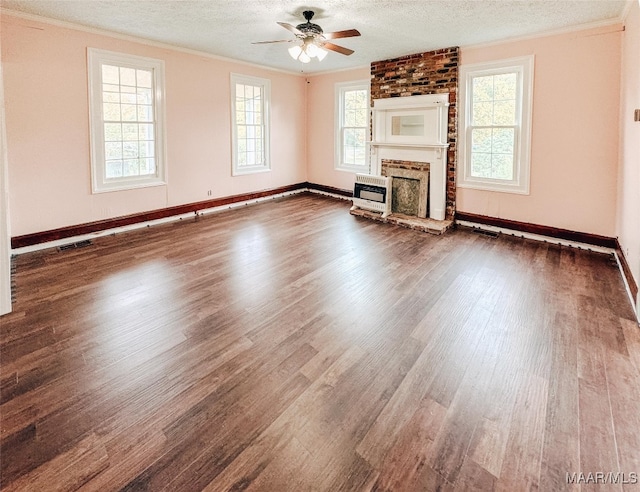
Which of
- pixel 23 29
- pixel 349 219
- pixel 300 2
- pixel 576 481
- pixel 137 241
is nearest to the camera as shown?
pixel 576 481

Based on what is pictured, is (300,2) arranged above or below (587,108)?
above

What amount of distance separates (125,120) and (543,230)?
20.8ft

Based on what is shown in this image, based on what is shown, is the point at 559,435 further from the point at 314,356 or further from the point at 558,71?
the point at 558,71

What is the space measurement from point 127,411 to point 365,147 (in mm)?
6826

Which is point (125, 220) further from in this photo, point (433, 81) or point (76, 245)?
point (433, 81)

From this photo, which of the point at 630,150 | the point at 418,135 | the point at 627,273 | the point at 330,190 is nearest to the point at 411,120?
the point at 418,135

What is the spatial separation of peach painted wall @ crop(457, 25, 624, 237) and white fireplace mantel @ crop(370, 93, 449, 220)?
1.12 meters

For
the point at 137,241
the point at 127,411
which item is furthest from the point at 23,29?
the point at 127,411

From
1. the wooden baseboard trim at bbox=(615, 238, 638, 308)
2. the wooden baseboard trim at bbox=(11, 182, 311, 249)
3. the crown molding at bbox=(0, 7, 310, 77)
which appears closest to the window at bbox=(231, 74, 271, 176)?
the crown molding at bbox=(0, 7, 310, 77)

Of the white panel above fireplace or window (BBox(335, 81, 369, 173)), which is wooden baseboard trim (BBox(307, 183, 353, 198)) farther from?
the white panel above fireplace

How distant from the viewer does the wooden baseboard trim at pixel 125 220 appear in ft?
16.1

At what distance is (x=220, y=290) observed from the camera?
3752 millimetres

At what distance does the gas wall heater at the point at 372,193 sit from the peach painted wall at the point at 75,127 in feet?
8.30

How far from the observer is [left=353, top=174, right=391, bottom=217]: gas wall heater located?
6.72 metres
